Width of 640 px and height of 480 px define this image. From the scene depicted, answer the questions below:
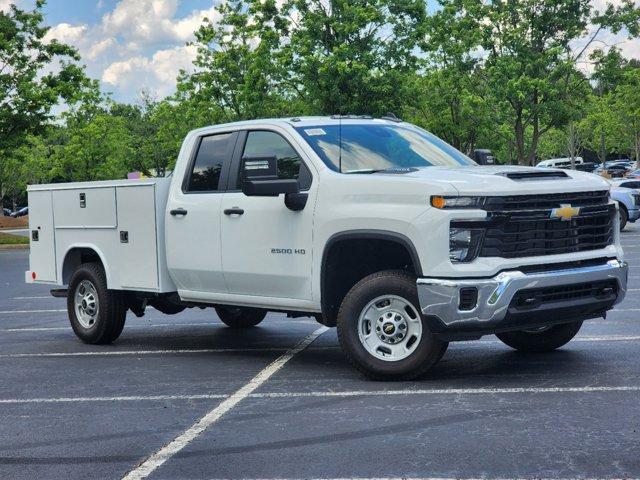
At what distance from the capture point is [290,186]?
7.78 meters

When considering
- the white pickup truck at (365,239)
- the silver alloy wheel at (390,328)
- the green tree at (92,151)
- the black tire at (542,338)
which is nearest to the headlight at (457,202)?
the white pickup truck at (365,239)

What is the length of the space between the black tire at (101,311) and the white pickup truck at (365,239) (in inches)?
0.7

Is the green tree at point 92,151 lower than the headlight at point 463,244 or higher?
higher

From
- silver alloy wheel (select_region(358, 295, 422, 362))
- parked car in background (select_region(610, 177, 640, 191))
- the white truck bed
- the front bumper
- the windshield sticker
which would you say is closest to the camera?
the front bumper

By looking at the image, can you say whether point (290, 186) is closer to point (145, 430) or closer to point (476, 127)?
point (145, 430)

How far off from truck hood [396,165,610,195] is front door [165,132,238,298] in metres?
2.02

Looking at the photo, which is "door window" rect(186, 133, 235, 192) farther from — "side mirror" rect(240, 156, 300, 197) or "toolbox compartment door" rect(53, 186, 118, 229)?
"side mirror" rect(240, 156, 300, 197)

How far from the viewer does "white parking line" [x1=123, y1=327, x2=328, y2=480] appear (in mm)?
5238

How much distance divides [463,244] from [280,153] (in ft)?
6.87

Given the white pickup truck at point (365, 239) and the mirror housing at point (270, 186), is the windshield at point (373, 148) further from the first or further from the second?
the mirror housing at point (270, 186)

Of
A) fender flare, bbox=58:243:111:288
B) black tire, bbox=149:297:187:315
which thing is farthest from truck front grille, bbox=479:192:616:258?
fender flare, bbox=58:243:111:288

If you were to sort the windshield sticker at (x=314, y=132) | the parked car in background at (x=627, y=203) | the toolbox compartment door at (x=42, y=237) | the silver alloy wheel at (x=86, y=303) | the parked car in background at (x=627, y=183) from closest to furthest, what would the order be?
1. the windshield sticker at (x=314, y=132)
2. the silver alloy wheel at (x=86, y=303)
3. the toolbox compartment door at (x=42, y=237)
4. the parked car in background at (x=627, y=203)
5. the parked car in background at (x=627, y=183)

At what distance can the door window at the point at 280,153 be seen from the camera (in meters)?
8.11

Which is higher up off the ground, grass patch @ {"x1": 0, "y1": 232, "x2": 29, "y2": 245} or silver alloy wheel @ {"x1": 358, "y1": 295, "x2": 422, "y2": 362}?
silver alloy wheel @ {"x1": 358, "y1": 295, "x2": 422, "y2": 362}
